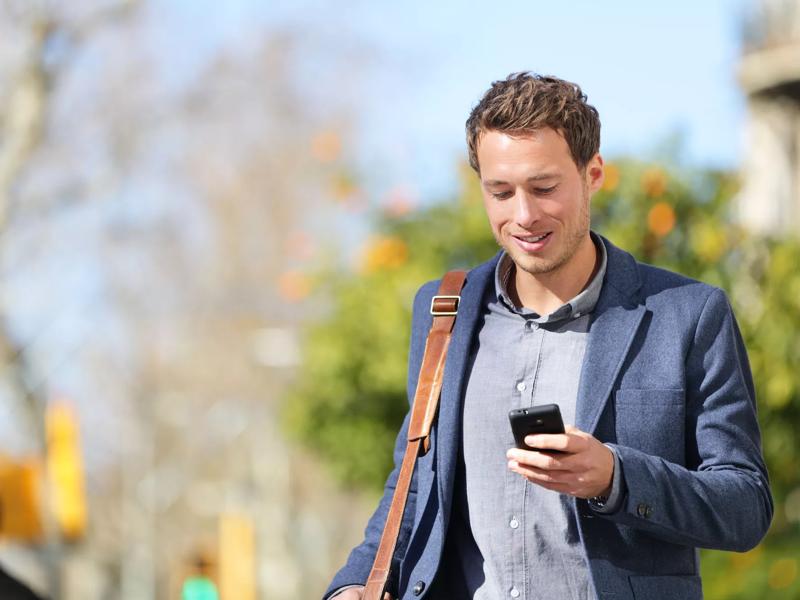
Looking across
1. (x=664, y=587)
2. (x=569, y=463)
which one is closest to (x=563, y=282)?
(x=569, y=463)

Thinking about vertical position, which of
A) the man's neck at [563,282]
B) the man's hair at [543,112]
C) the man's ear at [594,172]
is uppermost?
the man's hair at [543,112]

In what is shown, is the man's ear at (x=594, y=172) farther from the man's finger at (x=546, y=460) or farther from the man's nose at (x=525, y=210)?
the man's finger at (x=546, y=460)

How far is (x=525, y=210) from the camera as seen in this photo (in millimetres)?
2713

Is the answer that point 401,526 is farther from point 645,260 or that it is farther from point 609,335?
point 645,260

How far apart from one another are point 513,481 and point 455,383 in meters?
0.23

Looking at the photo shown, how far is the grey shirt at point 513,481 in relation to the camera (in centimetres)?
268

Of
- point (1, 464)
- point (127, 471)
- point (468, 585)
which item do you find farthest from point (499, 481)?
point (127, 471)

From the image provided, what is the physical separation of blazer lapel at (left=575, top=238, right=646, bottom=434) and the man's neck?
0.04 metres

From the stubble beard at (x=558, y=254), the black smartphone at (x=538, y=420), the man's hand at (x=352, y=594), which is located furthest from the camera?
the man's hand at (x=352, y=594)

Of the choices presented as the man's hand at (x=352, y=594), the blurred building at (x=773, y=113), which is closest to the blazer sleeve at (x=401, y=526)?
the man's hand at (x=352, y=594)

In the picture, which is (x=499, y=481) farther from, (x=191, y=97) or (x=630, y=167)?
(x=191, y=97)

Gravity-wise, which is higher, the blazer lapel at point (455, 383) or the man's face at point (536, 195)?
the man's face at point (536, 195)

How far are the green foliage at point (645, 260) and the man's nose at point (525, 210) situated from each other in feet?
15.2

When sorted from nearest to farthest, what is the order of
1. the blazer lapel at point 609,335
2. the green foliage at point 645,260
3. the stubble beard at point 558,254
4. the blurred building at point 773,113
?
the blazer lapel at point 609,335 < the stubble beard at point 558,254 < the green foliage at point 645,260 < the blurred building at point 773,113
